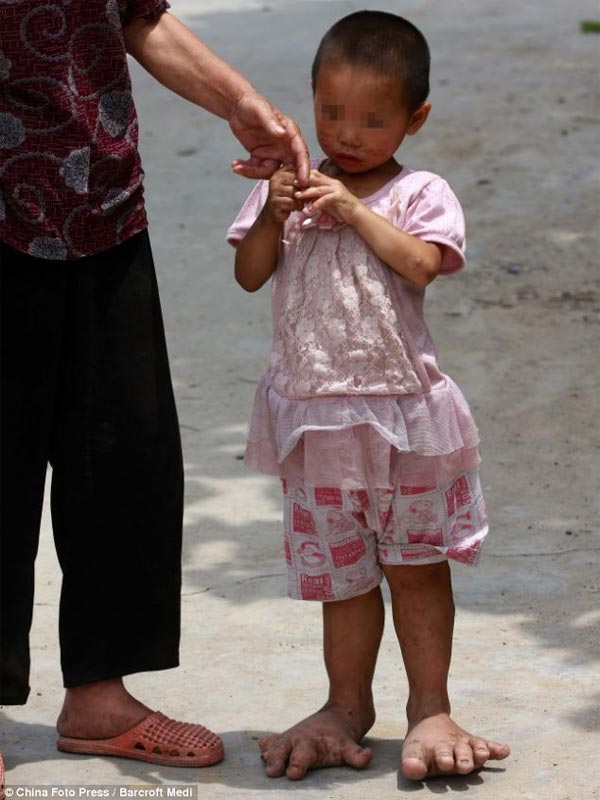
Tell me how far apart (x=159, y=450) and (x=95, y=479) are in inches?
5.8

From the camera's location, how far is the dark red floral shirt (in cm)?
299

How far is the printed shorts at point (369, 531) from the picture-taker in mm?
3156

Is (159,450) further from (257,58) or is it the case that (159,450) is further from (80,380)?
(257,58)

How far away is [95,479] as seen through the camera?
325cm

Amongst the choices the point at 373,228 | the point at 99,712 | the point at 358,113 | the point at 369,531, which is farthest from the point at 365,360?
the point at 99,712

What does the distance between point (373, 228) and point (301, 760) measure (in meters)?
1.09

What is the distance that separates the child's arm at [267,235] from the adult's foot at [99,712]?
92 cm

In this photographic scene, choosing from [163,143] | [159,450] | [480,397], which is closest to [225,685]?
[159,450]

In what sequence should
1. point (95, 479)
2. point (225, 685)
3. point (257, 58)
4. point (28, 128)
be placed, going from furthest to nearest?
point (257, 58)
point (225, 685)
point (95, 479)
point (28, 128)

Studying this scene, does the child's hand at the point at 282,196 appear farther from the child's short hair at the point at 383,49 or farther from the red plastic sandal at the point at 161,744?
the red plastic sandal at the point at 161,744

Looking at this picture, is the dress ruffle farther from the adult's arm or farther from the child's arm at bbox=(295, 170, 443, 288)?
the adult's arm

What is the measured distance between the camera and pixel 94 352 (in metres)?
3.21

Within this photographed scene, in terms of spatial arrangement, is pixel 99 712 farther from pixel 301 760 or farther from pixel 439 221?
pixel 439 221

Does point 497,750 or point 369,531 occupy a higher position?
point 369,531
